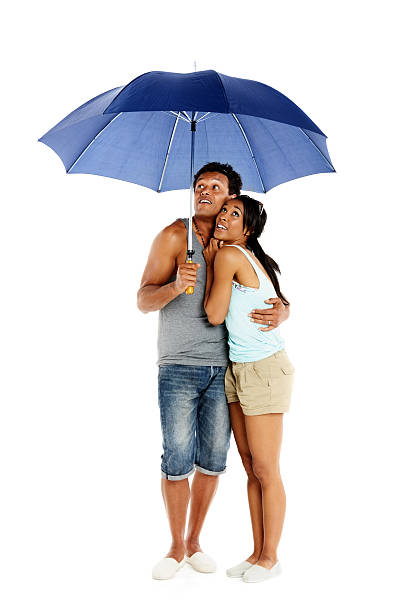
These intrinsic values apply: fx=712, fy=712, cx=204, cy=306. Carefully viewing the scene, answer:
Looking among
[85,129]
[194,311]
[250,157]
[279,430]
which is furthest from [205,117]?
[279,430]

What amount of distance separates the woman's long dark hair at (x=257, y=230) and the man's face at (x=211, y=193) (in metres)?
0.10

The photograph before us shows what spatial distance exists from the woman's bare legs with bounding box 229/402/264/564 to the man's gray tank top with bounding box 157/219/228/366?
10.8 inches

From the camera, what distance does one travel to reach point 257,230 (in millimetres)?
3566

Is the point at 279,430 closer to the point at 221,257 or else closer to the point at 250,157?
the point at 221,257

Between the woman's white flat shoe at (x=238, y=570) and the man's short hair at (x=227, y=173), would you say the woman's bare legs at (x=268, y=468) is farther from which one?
the man's short hair at (x=227, y=173)

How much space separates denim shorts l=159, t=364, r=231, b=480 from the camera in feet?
11.5

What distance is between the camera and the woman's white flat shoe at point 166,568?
3504 mm

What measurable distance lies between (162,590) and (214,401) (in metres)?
0.93

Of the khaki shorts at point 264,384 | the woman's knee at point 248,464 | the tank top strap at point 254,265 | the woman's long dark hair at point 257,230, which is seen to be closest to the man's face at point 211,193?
the woman's long dark hair at point 257,230

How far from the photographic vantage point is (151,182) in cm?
386

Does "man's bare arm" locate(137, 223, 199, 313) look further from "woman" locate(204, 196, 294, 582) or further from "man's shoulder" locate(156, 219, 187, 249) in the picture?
"woman" locate(204, 196, 294, 582)

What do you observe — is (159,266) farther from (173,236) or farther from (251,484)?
(251,484)

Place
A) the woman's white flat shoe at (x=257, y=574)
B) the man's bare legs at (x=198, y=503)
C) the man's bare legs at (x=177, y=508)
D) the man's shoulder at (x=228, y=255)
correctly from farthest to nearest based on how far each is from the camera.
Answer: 1. the man's bare legs at (x=198, y=503)
2. the man's bare legs at (x=177, y=508)
3. the woman's white flat shoe at (x=257, y=574)
4. the man's shoulder at (x=228, y=255)

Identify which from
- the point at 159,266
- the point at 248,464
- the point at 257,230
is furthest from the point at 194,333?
the point at 248,464
